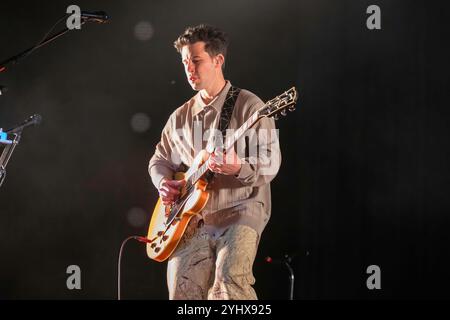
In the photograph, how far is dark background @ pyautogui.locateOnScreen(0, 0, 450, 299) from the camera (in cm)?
473

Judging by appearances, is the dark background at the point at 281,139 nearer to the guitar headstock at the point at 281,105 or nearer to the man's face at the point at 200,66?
the man's face at the point at 200,66

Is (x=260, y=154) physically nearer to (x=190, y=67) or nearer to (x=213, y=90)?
(x=213, y=90)

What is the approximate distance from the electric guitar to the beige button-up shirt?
69 millimetres

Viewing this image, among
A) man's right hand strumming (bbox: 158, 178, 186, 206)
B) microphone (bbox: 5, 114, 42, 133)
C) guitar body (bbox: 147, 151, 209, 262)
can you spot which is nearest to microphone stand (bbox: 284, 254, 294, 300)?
guitar body (bbox: 147, 151, 209, 262)

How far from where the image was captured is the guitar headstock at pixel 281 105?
118 inches

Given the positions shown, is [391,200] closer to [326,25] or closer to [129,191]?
[326,25]

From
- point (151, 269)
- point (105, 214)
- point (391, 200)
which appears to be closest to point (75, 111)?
point (105, 214)

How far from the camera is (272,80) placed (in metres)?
4.87

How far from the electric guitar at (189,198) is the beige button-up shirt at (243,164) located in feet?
0.23

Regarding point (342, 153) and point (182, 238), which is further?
point (342, 153)

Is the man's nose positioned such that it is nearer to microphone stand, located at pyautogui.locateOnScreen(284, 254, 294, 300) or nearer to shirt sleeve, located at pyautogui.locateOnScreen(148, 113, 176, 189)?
shirt sleeve, located at pyautogui.locateOnScreen(148, 113, 176, 189)

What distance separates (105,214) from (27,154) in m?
0.82

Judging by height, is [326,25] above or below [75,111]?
above

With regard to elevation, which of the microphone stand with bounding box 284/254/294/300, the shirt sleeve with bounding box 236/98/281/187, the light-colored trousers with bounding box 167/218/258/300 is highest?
the shirt sleeve with bounding box 236/98/281/187
